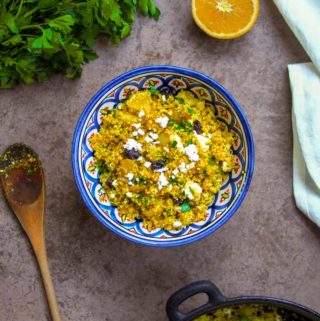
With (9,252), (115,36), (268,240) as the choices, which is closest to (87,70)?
(115,36)

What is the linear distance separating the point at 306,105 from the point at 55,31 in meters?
0.89

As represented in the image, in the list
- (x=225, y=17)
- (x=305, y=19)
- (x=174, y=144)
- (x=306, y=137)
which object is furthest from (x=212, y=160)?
(x=305, y=19)

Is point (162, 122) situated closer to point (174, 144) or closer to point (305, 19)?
point (174, 144)

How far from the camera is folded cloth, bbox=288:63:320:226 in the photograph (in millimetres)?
1999

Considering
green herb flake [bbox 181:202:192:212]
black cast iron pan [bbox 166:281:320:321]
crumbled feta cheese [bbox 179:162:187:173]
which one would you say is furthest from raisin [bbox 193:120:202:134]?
black cast iron pan [bbox 166:281:320:321]

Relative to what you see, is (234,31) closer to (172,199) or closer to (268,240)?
(172,199)

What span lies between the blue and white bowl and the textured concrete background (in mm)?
179

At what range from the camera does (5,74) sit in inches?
76.6

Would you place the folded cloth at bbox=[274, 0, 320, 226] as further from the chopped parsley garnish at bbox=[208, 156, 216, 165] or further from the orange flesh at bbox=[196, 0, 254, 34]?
the chopped parsley garnish at bbox=[208, 156, 216, 165]

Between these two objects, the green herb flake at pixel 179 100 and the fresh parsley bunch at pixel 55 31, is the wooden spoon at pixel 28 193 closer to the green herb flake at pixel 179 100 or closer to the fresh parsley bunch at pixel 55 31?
the fresh parsley bunch at pixel 55 31

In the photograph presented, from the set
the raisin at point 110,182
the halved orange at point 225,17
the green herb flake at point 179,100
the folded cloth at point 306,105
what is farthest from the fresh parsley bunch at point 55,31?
the folded cloth at point 306,105

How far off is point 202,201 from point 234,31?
590 millimetres

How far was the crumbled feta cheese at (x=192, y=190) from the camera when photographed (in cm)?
181

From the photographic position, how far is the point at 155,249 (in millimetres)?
2045
